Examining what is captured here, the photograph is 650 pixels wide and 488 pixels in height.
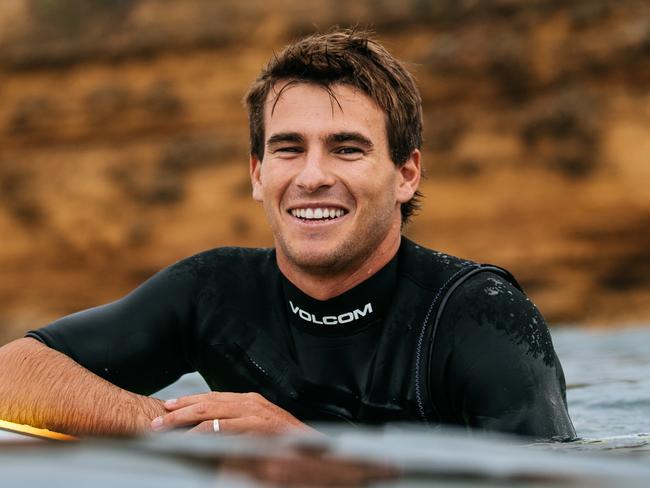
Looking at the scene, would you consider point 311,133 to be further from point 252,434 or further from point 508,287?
point 252,434

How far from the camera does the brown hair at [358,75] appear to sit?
3.38 metres

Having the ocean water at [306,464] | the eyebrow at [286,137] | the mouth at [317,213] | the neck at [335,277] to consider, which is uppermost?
the eyebrow at [286,137]

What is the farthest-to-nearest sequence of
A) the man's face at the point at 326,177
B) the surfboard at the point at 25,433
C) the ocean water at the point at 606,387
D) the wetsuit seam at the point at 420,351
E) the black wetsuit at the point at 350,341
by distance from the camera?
the ocean water at the point at 606,387
the man's face at the point at 326,177
the wetsuit seam at the point at 420,351
the black wetsuit at the point at 350,341
the surfboard at the point at 25,433

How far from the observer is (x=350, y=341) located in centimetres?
335

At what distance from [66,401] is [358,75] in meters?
1.31

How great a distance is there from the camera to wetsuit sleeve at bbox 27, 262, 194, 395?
3418 millimetres

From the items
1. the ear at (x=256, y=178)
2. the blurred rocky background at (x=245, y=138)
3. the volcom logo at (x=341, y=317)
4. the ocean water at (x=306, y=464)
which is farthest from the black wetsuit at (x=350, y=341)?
the blurred rocky background at (x=245, y=138)

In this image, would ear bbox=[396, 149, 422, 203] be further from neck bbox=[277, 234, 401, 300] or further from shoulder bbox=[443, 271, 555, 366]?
shoulder bbox=[443, 271, 555, 366]

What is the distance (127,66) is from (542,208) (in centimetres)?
572

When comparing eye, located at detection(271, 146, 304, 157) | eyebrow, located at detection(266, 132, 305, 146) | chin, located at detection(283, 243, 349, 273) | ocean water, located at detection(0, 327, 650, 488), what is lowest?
ocean water, located at detection(0, 327, 650, 488)

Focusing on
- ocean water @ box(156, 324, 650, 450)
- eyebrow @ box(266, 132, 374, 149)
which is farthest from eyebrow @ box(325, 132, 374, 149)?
ocean water @ box(156, 324, 650, 450)

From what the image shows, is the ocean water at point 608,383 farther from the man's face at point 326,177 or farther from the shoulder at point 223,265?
the shoulder at point 223,265

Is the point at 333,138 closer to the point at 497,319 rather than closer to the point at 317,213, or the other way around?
the point at 317,213

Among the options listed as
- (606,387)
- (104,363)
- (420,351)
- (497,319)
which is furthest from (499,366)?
(606,387)
